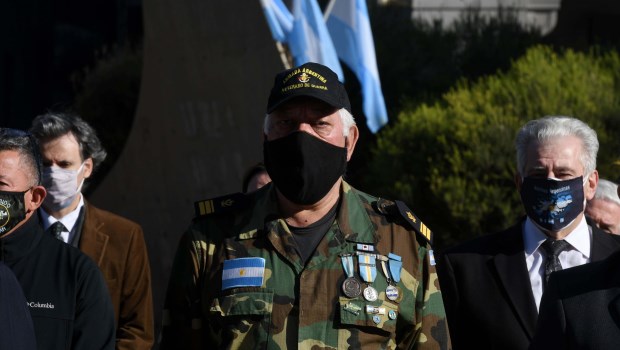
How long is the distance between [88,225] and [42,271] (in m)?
1.21

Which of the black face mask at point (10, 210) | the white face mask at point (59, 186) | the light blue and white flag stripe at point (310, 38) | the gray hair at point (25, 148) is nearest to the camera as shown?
the black face mask at point (10, 210)

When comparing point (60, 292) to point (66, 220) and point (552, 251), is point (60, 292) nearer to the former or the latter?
point (66, 220)

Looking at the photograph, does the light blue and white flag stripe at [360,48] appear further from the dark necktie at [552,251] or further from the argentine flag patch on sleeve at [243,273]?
the argentine flag patch on sleeve at [243,273]

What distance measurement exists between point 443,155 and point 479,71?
329cm

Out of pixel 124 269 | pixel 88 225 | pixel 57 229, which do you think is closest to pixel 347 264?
pixel 124 269

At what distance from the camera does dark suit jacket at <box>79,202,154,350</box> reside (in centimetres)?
510

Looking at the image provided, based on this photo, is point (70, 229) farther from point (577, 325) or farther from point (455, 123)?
point (455, 123)

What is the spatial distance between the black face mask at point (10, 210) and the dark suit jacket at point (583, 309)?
2070mm

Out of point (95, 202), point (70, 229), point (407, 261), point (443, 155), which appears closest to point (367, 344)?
point (407, 261)

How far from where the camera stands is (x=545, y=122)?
4.52 m

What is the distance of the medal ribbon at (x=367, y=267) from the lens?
351cm

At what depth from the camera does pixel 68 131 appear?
5.39 metres

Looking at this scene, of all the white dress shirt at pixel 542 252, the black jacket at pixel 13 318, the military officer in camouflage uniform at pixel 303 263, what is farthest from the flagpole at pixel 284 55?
the black jacket at pixel 13 318

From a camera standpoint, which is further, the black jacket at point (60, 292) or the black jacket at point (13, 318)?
the black jacket at point (60, 292)
